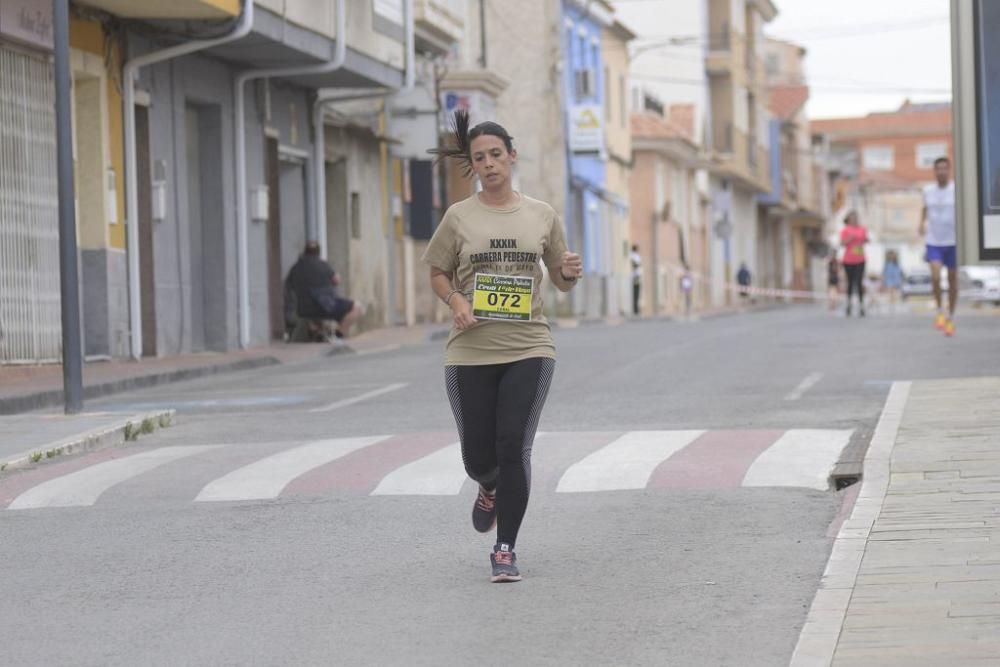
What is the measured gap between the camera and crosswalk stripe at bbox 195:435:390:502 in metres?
10.5

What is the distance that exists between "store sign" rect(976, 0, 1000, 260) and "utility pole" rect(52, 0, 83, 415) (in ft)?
26.8

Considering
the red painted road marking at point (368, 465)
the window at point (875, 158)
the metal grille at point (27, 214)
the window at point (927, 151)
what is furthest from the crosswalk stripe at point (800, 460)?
the window at point (875, 158)

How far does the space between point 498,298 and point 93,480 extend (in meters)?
4.21

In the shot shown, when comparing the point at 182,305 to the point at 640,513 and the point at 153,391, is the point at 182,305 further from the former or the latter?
the point at 640,513

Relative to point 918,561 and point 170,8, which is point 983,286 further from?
point 918,561

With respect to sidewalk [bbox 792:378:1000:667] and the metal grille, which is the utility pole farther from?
sidewalk [bbox 792:378:1000:667]

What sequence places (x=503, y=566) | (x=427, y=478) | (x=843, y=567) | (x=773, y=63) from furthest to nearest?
(x=773, y=63) < (x=427, y=478) < (x=503, y=566) < (x=843, y=567)

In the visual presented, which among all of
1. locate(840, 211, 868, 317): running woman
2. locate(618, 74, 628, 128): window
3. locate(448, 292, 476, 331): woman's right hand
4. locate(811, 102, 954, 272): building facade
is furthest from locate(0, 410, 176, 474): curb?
locate(811, 102, 954, 272): building facade

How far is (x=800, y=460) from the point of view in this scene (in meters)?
11.1

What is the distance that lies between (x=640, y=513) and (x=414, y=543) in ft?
4.07

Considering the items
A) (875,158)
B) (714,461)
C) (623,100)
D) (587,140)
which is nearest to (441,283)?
(714,461)

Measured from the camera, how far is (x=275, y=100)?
2948 cm

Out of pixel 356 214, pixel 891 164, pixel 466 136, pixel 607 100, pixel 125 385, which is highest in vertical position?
pixel 891 164

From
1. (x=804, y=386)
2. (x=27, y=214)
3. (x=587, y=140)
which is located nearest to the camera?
(x=804, y=386)
